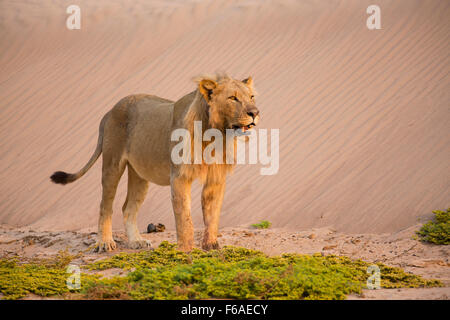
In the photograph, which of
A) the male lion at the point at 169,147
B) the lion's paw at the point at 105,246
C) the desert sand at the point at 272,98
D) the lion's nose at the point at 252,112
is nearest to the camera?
the lion's nose at the point at 252,112

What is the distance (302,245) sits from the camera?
7.59 metres

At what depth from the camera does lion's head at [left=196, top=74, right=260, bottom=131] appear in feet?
20.5

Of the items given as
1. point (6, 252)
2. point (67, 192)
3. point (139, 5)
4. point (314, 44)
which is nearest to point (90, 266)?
point (6, 252)

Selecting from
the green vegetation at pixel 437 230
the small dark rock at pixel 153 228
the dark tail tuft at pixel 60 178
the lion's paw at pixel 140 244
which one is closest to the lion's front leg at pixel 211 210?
the lion's paw at pixel 140 244

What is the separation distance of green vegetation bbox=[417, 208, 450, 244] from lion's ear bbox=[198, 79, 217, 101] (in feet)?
11.3

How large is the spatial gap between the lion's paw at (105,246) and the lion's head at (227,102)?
98.8 inches

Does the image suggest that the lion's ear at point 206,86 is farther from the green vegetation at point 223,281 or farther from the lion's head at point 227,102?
the green vegetation at point 223,281

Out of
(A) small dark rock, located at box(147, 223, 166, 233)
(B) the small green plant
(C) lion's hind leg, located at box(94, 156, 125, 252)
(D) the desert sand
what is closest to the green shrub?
(D) the desert sand

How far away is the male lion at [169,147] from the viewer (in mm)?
6410

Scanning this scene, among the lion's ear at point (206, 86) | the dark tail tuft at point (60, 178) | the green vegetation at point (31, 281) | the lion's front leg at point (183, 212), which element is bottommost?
the green vegetation at point (31, 281)

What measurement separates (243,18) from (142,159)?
1220cm

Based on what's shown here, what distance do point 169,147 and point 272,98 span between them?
751 centimetres

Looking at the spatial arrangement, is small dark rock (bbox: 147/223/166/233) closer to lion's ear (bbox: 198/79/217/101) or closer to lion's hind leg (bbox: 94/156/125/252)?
lion's hind leg (bbox: 94/156/125/252)

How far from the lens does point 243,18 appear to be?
61.0ft
